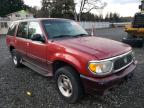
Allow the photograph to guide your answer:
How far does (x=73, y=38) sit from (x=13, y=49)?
321cm

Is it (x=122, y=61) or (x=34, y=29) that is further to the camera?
(x=34, y=29)

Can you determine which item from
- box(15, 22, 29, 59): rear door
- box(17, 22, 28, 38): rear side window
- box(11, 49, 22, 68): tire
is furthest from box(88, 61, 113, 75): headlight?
box(11, 49, 22, 68): tire

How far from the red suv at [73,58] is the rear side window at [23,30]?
7 cm

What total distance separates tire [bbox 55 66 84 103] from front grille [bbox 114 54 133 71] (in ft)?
2.70

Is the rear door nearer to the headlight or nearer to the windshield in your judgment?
the windshield

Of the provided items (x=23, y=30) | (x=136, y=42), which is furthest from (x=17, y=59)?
(x=136, y=42)

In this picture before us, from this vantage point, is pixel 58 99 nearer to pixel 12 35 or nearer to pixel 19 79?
pixel 19 79

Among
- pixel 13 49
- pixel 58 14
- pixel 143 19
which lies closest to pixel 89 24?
pixel 58 14

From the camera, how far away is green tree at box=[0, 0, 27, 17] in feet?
117

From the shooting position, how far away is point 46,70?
192 inches

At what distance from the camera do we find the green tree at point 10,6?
3566cm

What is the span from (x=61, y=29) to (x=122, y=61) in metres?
1.96

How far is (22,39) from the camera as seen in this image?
5.92m

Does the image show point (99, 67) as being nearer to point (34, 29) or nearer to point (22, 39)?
point (34, 29)
